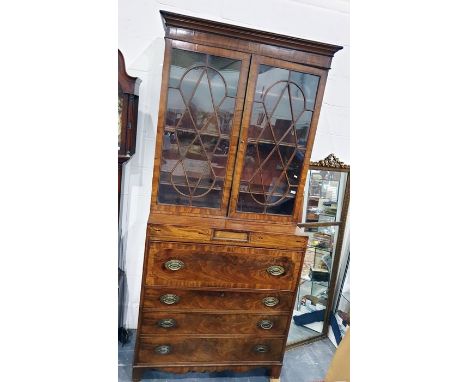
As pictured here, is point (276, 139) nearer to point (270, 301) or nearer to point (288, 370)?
point (270, 301)

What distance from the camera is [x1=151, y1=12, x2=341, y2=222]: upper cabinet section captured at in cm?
134

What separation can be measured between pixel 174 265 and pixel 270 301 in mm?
583

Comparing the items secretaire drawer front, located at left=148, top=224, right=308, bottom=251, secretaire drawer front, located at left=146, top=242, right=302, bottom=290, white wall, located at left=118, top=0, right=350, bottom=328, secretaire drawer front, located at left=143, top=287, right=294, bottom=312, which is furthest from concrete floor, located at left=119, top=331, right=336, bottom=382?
secretaire drawer front, located at left=148, top=224, right=308, bottom=251

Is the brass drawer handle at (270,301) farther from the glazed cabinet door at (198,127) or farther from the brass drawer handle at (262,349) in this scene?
the glazed cabinet door at (198,127)

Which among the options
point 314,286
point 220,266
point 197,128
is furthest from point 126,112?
point 314,286

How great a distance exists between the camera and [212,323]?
5.04 ft

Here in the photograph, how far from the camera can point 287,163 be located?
154 cm

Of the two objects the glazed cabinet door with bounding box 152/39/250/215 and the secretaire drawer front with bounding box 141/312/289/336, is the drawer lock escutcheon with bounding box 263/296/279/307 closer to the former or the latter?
the secretaire drawer front with bounding box 141/312/289/336

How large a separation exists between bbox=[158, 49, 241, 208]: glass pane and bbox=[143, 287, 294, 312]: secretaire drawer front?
18.6 inches

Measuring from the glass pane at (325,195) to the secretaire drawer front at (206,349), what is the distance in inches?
35.0
